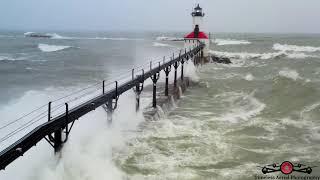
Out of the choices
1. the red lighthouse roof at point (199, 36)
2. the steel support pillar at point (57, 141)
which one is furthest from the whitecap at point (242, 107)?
the red lighthouse roof at point (199, 36)

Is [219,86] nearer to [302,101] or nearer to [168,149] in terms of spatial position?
[302,101]

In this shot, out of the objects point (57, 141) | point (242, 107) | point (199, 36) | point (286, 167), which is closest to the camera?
point (57, 141)

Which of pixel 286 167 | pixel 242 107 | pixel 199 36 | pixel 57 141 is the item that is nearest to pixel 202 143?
pixel 286 167

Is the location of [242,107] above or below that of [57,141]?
below

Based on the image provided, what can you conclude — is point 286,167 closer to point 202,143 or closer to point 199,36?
point 202,143

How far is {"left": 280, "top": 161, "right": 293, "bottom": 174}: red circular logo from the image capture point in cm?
1210

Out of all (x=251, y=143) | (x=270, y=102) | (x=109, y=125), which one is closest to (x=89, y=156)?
(x=109, y=125)

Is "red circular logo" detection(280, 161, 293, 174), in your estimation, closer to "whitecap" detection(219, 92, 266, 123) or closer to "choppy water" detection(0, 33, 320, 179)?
"choppy water" detection(0, 33, 320, 179)

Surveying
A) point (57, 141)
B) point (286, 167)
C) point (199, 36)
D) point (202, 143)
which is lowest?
point (286, 167)

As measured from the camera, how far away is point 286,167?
12.7m

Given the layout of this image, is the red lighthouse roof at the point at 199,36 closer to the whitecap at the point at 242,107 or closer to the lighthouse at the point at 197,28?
the lighthouse at the point at 197,28

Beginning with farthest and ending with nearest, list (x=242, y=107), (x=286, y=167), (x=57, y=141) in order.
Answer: (x=242, y=107)
(x=286, y=167)
(x=57, y=141)

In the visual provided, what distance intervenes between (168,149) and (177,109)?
289 inches

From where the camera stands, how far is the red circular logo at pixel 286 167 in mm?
12104
